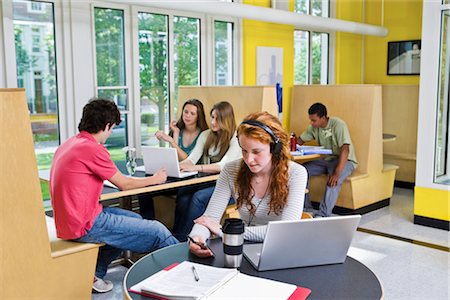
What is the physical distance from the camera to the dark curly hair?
3205mm

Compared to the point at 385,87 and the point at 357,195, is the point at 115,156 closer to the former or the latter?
the point at 357,195

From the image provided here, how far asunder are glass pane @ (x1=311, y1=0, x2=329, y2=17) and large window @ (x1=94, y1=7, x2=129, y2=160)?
3459 millimetres

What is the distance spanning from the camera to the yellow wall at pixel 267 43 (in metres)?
A: 6.61

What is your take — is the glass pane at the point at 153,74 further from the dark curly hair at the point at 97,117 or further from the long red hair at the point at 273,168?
the long red hair at the point at 273,168

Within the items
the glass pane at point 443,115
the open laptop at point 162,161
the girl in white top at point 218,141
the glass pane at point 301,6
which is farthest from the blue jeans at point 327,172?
the glass pane at point 301,6

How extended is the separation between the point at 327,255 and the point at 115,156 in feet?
12.5

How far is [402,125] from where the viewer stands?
Result: 7211 millimetres

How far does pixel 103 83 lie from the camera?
5199 millimetres

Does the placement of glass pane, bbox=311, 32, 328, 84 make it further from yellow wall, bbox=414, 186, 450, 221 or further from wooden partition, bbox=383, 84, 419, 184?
yellow wall, bbox=414, 186, 450, 221

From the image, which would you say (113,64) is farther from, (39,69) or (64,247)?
(64,247)

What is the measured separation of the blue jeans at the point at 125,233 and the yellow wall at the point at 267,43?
145 inches

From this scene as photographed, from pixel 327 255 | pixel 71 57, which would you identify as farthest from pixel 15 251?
pixel 71 57

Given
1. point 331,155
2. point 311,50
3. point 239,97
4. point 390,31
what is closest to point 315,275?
point 239,97

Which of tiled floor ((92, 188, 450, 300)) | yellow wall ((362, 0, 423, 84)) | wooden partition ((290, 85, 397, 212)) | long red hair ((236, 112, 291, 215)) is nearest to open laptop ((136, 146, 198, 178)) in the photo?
tiled floor ((92, 188, 450, 300))
